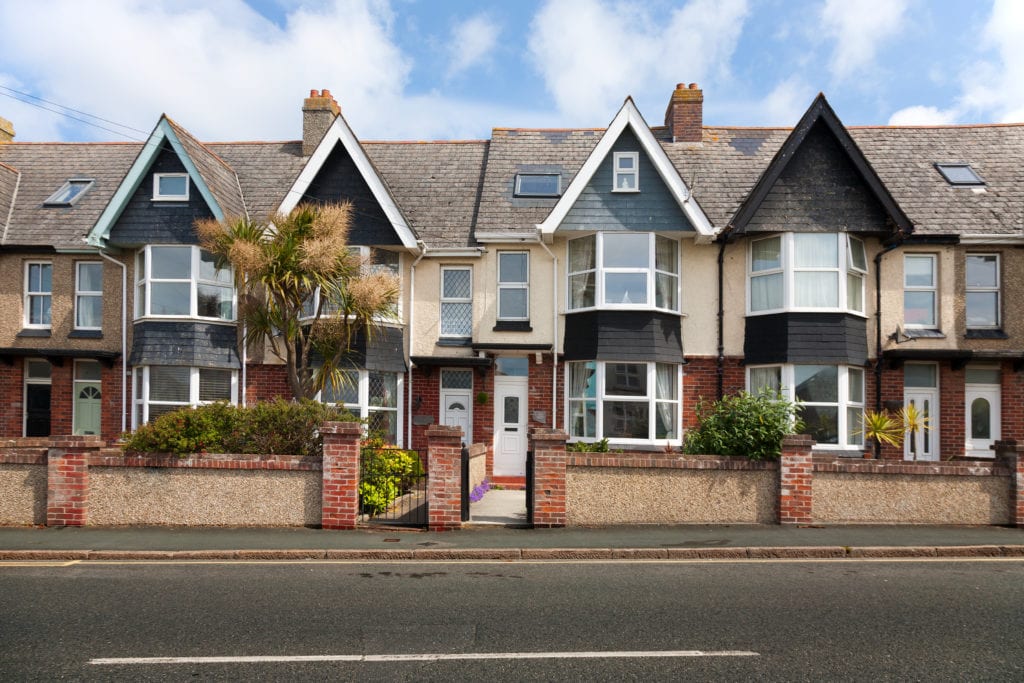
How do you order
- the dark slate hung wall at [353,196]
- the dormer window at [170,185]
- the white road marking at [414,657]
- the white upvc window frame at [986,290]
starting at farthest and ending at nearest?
the dormer window at [170,185]
the dark slate hung wall at [353,196]
the white upvc window frame at [986,290]
the white road marking at [414,657]

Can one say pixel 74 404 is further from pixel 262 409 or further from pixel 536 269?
pixel 536 269

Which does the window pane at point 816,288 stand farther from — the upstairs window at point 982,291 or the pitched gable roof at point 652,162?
the upstairs window at point 982,291

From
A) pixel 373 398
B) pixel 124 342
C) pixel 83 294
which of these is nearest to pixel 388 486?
pixel 373 398

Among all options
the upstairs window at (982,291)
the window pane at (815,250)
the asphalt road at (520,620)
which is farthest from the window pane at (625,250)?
the asphalt road at (520,620)

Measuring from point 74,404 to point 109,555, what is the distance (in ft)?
30.9

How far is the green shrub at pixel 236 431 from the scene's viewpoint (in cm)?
1066

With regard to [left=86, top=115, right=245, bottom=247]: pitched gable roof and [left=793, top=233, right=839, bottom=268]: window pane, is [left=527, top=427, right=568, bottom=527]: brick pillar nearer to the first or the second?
[left=793, top=233, right=839, bottom=268]: window pane

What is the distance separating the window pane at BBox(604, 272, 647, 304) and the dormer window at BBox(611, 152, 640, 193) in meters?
1.89

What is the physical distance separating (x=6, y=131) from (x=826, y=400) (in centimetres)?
2371

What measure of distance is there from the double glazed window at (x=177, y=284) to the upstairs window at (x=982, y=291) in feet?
54.7

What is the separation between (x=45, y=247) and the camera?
16.5m

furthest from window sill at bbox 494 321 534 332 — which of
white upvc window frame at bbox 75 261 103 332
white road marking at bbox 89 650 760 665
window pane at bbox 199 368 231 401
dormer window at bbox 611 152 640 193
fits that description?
white road marking at bbox 89 650 760 665

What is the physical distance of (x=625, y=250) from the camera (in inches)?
619

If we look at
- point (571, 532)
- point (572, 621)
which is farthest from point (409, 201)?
point (572, 621)
